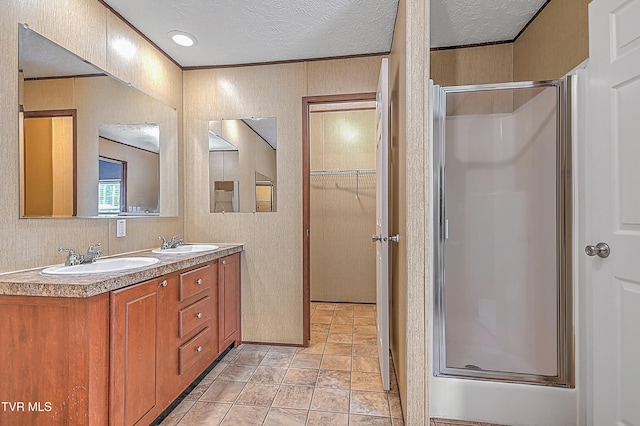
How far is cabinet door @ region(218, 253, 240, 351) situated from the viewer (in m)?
2.42

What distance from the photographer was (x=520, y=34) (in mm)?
2398

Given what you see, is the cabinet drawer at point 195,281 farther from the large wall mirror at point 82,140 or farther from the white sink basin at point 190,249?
the large wall mirror at point 82,140

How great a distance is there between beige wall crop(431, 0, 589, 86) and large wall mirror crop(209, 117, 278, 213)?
4.96 feet

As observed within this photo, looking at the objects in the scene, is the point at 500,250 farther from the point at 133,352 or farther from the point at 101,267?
the point at 101,267

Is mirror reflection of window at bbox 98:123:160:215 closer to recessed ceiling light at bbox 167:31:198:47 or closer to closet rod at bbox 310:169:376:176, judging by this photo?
recessed ceiling light at bbox 167:31:198:47

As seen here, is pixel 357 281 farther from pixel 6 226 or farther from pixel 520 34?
pixel 6 226

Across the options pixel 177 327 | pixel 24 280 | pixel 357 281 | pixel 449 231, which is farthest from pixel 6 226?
pixel 357 281

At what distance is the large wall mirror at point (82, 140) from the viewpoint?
1610 millimetres

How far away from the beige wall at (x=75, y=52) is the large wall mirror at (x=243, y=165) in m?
0.57

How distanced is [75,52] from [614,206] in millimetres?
2849

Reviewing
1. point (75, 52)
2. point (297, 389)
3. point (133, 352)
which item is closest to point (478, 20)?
point (75, 52)

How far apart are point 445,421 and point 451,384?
0.19 meters

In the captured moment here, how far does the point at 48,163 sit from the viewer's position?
1.69 metres

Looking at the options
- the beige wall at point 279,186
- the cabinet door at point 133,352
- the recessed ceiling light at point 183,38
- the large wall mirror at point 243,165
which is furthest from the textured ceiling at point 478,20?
the cabinet door at point 133,352
